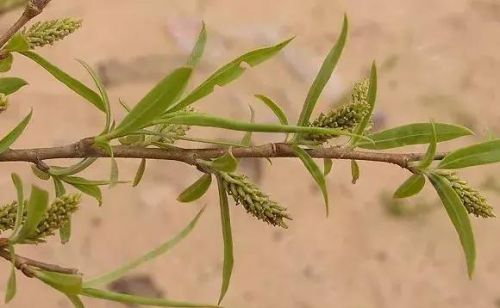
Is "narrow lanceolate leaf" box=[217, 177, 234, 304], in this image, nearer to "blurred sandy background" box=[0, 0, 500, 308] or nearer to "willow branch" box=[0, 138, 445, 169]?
"willow branch" box=[0, 138, 445, 169]

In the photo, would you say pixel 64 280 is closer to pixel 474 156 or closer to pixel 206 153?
pixel 206 153

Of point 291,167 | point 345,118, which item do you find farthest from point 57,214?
point 291,167

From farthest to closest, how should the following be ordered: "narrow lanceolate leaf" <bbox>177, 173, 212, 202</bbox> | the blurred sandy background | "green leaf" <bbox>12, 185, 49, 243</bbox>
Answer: the blurred sandy background → "narrow lanceolate leaf" <bbox>177, 173, 212, 202</bbox> → "green leaf" <bbox>12, 185, 49, 243</bbox>

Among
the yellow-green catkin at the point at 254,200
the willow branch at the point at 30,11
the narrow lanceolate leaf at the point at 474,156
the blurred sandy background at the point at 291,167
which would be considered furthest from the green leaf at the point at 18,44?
the blurred sandy background at the point at 291,167

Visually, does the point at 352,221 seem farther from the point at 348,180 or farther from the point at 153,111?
the point at 153,111

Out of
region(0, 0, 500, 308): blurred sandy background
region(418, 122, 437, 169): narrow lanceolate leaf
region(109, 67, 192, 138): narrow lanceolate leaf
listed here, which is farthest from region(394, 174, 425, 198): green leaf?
region(0, 0, 500, 308): blurred sandy background
